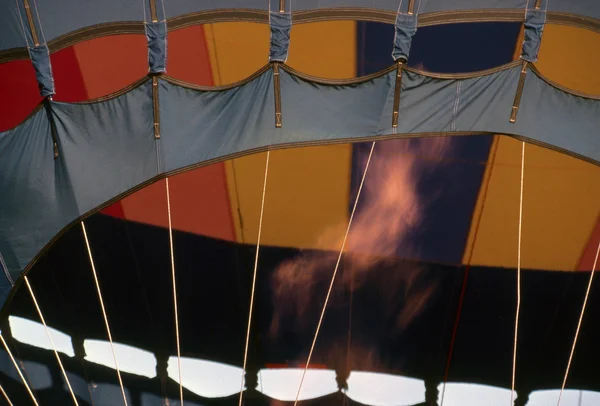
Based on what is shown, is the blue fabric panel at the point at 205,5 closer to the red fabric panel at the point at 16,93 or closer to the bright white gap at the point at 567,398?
the red fabric panel at the point at 16,93

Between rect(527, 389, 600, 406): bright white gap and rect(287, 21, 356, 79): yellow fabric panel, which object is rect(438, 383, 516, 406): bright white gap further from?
rect(287, 21, 356, 79): yellow fabric panel

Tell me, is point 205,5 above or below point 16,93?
above

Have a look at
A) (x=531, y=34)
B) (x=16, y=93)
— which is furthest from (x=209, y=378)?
(x=531, y=34)

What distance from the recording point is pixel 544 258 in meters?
5.52

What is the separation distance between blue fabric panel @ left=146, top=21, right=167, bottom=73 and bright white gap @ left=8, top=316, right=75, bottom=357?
1985 millimetres

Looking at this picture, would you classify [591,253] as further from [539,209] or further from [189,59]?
[189,59]

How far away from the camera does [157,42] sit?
4484 millimetres

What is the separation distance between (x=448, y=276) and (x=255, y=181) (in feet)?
4.74

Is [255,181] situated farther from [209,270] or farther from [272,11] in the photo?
[272,11]

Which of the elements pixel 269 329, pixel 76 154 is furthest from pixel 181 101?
pixel 269 329

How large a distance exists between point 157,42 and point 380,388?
2.74m

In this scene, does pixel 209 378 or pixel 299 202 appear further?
pixel 209 378

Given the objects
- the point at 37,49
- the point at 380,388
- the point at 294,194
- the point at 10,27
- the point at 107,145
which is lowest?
the point at 380,388

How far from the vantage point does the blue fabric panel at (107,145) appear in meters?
4.64
